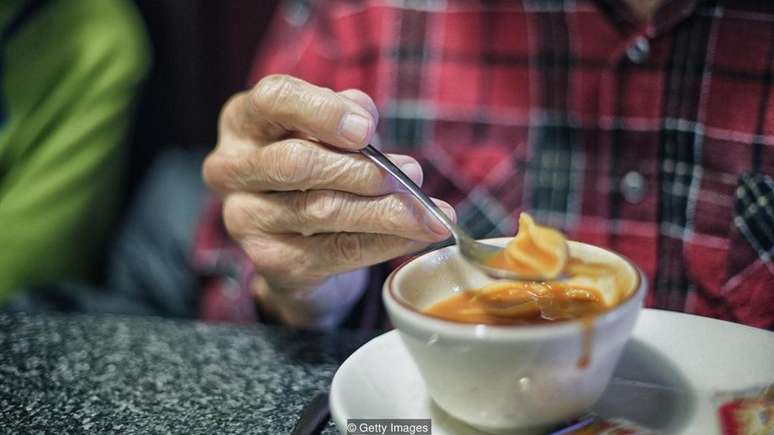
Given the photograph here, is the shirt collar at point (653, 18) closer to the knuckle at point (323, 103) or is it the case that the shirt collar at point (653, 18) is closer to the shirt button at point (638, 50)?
the shirt button at point (638, 50)

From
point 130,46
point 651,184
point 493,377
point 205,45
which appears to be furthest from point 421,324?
point 205,45

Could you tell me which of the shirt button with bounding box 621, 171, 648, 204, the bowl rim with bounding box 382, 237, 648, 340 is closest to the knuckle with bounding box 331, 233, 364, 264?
the bowl rim with bounding box 382, 237, 648, 340

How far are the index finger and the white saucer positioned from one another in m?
0.22

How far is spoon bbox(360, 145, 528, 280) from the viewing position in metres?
0.75

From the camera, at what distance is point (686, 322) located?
2.64ft

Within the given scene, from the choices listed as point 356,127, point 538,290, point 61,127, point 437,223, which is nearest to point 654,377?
point 538,290

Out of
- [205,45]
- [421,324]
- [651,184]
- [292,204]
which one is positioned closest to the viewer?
[421,324]

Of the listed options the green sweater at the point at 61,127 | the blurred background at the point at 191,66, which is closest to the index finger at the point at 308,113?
the green sweater at the point at 61,127

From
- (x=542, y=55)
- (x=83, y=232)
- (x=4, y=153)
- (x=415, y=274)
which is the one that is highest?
(x=542, y=55)

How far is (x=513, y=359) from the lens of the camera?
2.02 feet

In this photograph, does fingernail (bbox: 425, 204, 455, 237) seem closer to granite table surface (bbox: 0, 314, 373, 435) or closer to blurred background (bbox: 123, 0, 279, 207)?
granite table surface (bbox: 0, 314, 373, 435)

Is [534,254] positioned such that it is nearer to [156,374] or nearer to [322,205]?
[322,205]

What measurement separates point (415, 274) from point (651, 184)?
542mm

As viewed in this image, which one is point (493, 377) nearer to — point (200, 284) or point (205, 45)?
point (200, 284)
